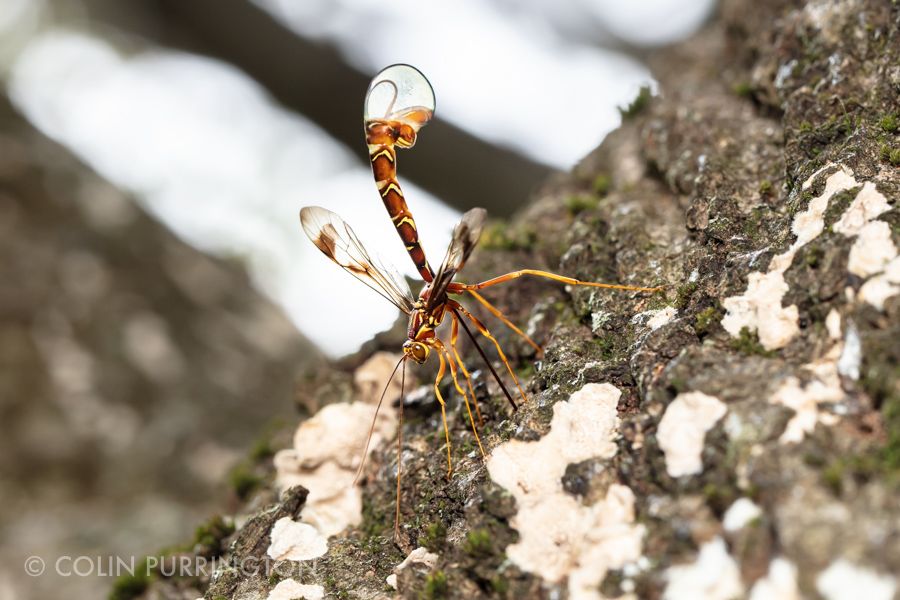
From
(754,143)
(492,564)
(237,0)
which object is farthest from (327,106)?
(492,564)

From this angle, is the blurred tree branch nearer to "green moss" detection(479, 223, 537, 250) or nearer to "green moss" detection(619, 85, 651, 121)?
"green moss" detection(619, 85, 651, 121)

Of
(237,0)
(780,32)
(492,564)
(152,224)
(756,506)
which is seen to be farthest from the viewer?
(152,224)

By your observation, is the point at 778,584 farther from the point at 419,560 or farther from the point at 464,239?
the point at 464,239

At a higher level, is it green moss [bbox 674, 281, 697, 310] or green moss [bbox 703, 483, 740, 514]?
green moss [bbox 674, 281, 697, 310]

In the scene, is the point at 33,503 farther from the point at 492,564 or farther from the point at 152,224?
the point at 492,564

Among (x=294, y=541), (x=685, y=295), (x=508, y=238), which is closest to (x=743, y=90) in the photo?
(x=508, y=238)

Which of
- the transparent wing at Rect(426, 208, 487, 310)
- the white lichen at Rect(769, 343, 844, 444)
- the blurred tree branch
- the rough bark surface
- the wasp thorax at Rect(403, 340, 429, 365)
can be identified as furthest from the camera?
the blurred tree branch

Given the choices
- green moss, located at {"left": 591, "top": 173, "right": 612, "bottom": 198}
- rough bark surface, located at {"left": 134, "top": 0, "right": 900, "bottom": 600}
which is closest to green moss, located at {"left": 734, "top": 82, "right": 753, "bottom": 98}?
rough bark surface, located at {"left": 134, "top": 0, "right": 900, "bottom": 600}
